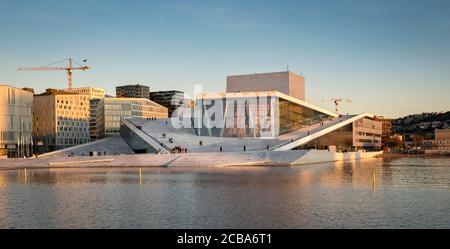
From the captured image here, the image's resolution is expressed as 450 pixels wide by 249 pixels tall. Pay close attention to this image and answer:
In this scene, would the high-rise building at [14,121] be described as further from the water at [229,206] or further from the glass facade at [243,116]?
the water at [229,206]

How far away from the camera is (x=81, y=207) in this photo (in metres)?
24.7

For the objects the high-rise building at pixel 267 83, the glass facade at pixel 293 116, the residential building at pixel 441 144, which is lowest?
the residential building at pixel 441 144

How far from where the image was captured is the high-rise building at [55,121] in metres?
140

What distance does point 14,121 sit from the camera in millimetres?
103938

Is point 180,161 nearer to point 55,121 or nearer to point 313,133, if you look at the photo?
point 313,133

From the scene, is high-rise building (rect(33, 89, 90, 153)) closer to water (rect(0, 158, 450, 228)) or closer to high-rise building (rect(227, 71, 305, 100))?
high-rise building (rect(227, 71, 305, 100))

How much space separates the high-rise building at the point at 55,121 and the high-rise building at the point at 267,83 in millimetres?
57458

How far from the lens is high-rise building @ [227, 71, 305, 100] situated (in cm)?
10131

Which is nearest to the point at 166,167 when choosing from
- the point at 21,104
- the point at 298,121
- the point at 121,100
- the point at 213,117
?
the point at 213,117

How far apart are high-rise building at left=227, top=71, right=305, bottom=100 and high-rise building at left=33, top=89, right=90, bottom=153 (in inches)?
2262

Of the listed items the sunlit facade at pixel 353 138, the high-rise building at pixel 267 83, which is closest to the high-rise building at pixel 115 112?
the high-rise building at pixel 267 83

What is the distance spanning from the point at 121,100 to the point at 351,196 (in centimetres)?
12157
